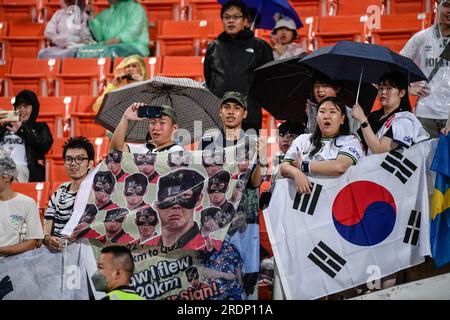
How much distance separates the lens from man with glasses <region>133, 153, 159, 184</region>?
6863mm

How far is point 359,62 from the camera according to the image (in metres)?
7.45

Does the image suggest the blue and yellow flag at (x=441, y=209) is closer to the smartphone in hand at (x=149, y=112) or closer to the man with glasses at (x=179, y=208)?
the man with glasses at (x=179, y=208)

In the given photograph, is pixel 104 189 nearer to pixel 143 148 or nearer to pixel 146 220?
pixel 146 220

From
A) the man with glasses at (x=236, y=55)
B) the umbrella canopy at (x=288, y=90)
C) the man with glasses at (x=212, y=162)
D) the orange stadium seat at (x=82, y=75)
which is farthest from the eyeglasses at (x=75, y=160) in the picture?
the orange stadium seat at (x=82, y=75)

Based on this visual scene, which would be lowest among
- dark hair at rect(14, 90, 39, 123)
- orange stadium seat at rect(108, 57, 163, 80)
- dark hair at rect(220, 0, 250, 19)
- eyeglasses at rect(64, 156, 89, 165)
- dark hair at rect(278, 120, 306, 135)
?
eyeglasses at rect(64, 156, 89, 165)

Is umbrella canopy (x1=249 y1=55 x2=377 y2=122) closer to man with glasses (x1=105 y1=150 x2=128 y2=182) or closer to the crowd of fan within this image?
the crowd of fan

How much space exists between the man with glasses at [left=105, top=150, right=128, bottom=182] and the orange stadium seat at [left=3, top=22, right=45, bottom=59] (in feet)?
17.8

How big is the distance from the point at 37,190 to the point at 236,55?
6.61ft

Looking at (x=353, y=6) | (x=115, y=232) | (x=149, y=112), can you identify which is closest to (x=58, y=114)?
(x=353, y=6)

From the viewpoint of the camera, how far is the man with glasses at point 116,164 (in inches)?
271

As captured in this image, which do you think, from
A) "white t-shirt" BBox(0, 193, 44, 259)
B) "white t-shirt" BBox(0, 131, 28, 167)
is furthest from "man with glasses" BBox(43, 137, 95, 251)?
"white t-shirt" BBox(0, 131, 28, 167)

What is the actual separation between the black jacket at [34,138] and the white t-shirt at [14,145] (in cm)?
3

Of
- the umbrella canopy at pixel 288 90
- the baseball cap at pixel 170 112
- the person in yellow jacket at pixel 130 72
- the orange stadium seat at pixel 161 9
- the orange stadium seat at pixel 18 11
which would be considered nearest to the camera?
the baseball cap at pixel 170 112

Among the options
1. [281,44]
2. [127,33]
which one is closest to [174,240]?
[281,44]
